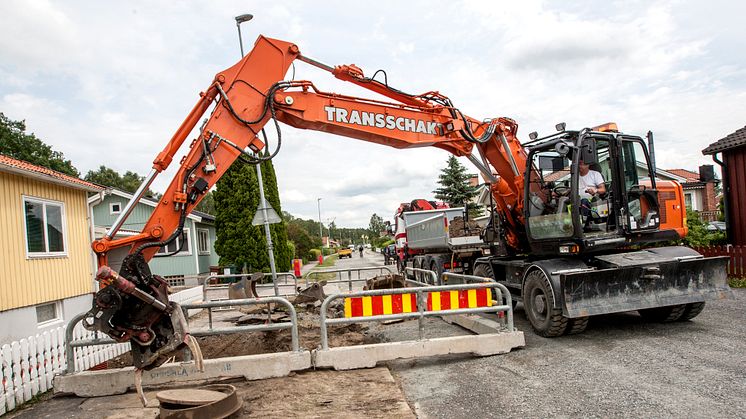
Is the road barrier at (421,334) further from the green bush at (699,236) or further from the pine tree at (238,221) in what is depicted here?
the pine tree at (238,221)

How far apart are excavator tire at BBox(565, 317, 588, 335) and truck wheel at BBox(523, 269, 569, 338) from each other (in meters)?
0.09

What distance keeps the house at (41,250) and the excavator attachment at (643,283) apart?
30.4 feet

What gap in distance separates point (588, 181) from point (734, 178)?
34.5 feet

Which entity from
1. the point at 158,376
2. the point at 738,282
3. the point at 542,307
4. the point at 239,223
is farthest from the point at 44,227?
the point at 738,282

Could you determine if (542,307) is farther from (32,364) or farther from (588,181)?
(32,364)

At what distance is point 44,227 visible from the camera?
33.0 feet


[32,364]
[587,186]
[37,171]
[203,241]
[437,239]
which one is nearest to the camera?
[32,364]

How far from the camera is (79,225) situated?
11.4 m

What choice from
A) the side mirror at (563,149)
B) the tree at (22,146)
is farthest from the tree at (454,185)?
the tree at (22,146)

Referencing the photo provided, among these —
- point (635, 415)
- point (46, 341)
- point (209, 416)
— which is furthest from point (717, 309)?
point (46, 341)

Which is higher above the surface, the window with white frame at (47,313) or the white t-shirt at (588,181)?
the white t-shirt at (588,181)

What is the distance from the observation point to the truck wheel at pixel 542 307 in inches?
278

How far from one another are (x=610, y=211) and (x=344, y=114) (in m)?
4.21

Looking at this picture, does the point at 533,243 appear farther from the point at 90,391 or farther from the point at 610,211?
the point at 90,391
